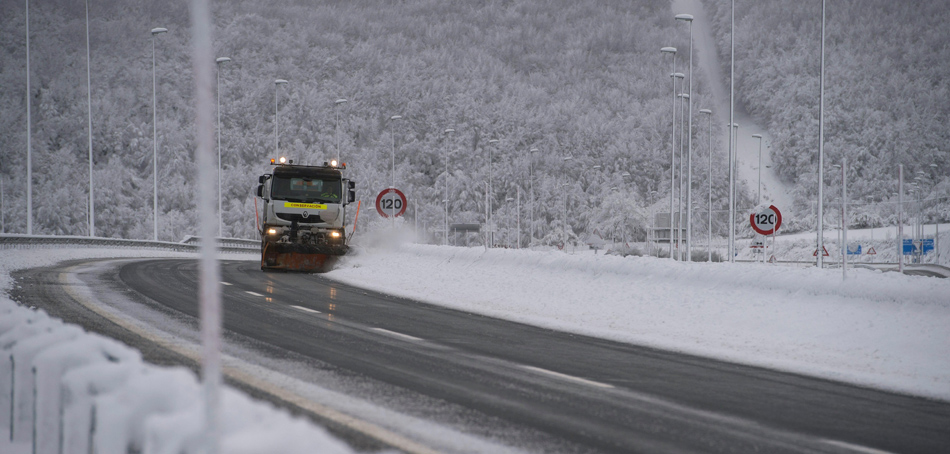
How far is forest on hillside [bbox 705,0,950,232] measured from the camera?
129m

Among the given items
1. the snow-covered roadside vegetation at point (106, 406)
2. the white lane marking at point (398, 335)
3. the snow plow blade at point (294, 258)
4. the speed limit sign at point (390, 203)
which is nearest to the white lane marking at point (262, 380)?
the snow-covered roadside vegetation at point (106, 406)

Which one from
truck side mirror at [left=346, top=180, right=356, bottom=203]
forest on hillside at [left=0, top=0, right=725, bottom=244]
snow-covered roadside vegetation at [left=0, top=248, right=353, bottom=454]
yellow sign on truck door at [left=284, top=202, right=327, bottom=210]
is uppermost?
forest on hillside at [left=0, top=0, right=725, bottom=244]

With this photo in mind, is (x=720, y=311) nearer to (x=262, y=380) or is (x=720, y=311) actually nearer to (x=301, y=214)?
(x=262, y=380)

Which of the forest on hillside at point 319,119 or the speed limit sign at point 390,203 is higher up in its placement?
the forest on hillside at point 319,119

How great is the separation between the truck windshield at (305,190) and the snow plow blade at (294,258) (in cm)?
146

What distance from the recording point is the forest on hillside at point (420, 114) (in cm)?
11750

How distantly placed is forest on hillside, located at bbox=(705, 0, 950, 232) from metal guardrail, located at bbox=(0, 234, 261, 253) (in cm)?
7212

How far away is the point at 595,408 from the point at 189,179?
122 m

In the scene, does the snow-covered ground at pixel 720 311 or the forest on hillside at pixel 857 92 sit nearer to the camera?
the snow-covered ground at pixel 720 311

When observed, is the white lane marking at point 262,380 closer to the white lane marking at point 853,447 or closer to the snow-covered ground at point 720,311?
the snow-covered ground at point 720,311

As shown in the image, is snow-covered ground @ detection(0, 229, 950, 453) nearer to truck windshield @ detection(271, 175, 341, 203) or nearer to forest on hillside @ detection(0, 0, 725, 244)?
truck windshield @ detection(271, 175, 341, 203)

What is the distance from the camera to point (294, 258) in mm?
25328

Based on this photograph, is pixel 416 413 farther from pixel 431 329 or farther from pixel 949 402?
pixel 431 329

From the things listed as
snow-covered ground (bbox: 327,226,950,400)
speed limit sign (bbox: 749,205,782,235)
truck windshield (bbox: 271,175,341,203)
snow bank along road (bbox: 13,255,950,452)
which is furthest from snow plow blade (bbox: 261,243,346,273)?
speed limit sign (bbox: 749,205,782,235)
